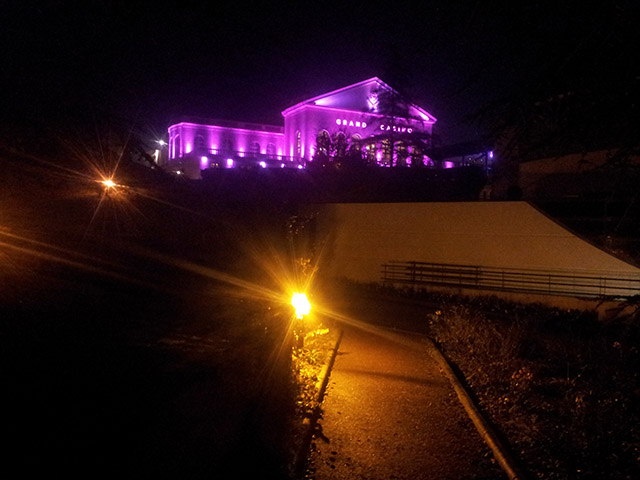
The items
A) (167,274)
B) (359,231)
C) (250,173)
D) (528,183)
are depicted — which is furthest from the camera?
(250,173)

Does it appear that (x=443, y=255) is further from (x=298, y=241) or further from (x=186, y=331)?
(x=186, y=331)

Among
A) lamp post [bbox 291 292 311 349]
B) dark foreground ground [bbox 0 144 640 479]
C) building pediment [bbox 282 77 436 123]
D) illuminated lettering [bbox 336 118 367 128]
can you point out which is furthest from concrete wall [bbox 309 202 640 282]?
building pediment [bbox 282 77 436 123]

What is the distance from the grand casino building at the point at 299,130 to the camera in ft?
130

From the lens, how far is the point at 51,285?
479 cm

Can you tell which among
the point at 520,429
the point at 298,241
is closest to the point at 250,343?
the point at 520,429

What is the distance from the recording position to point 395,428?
6.22 m

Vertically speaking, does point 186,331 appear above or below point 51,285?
below

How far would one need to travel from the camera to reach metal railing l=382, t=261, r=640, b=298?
15.2m

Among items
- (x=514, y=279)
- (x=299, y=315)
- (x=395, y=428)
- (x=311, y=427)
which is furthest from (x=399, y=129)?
(x=311, y=427)

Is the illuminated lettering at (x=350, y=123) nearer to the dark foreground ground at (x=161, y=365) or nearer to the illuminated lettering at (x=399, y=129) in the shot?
the illuminated lettering at (x=399, y=129)

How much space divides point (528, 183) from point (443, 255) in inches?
337

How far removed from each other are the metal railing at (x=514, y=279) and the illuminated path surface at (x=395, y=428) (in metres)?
8.61

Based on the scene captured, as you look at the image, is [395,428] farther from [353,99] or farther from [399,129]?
[353,99]

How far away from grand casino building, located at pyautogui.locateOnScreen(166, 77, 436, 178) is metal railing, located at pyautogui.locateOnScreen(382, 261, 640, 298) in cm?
1815
